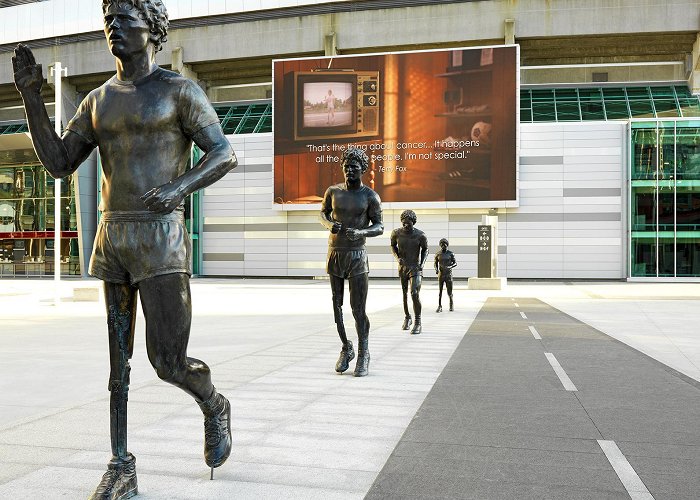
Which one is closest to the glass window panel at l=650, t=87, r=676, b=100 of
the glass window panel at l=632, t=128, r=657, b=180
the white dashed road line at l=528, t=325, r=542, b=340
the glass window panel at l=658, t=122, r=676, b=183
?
the glass window panel at l=658, t=122, r=676, b=183

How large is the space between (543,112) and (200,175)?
41.8m

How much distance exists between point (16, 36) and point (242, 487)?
5564 centimetres

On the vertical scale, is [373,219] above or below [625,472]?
above

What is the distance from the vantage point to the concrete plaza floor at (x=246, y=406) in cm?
396

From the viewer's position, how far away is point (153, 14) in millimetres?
3455

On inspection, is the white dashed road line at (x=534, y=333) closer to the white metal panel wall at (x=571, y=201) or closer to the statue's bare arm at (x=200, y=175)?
the statue's bare arm at (x=200, y=175)

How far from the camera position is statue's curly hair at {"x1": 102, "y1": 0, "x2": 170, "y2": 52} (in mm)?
3363

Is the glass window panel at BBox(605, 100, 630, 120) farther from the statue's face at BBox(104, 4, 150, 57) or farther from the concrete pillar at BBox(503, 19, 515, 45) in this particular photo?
the statue's face at BBox(104, 4, 150, 57)

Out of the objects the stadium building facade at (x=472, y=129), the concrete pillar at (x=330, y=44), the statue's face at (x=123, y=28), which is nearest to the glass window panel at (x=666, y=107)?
the stadium building facade at (x=472, y=129)

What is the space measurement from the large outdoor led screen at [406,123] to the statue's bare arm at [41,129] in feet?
120

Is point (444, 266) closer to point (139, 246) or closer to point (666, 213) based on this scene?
point (139, 246)

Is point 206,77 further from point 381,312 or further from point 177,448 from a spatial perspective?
point 177,448

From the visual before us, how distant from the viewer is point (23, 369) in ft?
26.8

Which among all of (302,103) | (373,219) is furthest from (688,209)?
(373,219)
